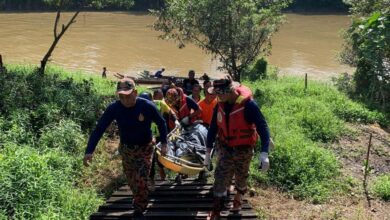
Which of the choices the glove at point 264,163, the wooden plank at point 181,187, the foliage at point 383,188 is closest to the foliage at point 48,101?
the wooden plank at point 181,187

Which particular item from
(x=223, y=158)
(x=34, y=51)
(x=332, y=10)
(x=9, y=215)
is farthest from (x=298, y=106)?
(x=332, y=10)

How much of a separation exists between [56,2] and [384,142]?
10.7m

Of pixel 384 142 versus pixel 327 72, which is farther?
pixel 327 72

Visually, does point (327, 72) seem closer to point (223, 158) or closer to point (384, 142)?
point (384, 142)

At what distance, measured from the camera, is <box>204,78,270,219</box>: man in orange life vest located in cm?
450

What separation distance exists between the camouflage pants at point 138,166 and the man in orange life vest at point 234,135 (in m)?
0.74

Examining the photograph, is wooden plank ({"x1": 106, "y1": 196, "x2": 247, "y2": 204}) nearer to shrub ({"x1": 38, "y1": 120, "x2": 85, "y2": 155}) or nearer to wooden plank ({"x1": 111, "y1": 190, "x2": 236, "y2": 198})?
wooden plank ({"x1": 111, "y1": 190, "x2": 236, "y2": 198})

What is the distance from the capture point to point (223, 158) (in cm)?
484

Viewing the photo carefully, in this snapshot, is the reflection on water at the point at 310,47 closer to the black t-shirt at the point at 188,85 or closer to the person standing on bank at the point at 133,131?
the black t-shirt at the point at 188,85

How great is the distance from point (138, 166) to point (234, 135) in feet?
3.66

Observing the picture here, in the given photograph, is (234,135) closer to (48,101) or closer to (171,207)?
(171,207)

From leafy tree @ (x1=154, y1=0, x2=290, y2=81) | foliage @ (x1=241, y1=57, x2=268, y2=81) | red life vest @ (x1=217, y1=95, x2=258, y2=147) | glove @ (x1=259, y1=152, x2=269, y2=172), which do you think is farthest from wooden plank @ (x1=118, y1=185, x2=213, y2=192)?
foliage @ (x1=241, y1=57, x2=268, y2=81)

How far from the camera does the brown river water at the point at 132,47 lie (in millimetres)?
28172

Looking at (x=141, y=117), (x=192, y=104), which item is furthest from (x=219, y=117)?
(x=192, y=104)
